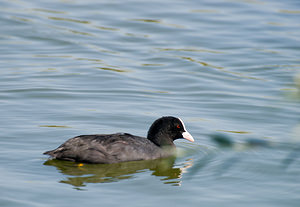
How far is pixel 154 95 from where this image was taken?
39.6 feet

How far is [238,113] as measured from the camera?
1090 centimetres

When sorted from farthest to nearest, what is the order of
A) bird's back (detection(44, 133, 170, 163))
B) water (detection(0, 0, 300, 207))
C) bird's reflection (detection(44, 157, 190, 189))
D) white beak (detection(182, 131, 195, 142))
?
1. white beak (detection(182, 131, 195, 142))
2. bird's back (detection(44, 133, 170, 163))
3. bird's reflection (detection(44, 157, 190, 189))
4. water (detection(0, 0, 300, 207))

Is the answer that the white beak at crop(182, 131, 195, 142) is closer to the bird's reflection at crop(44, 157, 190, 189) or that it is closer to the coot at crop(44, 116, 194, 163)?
the coot at crop(44, 116, 194, 163)

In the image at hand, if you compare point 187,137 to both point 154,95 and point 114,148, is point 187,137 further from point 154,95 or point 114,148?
point 154,95

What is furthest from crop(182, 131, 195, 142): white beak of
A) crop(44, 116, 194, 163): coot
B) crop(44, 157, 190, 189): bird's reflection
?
crop(44, 157, 190, 189): bird's reflection

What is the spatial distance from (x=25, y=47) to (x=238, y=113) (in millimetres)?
7614

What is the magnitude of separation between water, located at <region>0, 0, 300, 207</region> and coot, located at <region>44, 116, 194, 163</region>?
5.1 inches

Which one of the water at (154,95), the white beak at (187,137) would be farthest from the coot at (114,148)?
the water at (154,95)

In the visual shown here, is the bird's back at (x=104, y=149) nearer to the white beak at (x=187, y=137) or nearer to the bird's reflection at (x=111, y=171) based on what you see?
the bird's reflection at (x=111, y=171)

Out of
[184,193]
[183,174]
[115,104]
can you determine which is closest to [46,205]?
[184,193]

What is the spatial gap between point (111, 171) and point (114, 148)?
32cm

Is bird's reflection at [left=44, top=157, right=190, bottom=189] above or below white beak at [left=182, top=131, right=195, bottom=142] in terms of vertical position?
below

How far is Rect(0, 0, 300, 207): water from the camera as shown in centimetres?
703

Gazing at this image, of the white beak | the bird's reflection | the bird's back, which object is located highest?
the white beak
